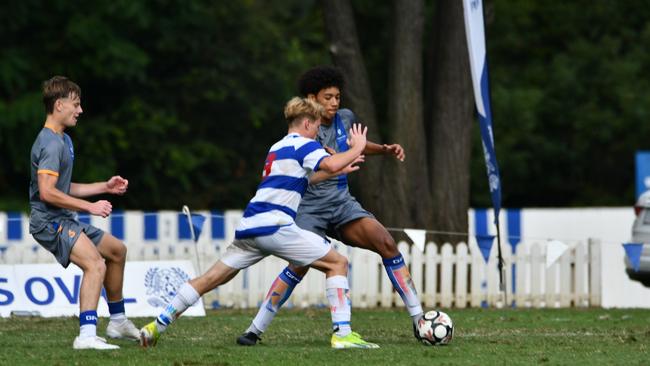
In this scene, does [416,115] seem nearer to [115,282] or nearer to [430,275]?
[430,275]

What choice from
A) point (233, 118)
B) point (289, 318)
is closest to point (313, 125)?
point (289, 318)

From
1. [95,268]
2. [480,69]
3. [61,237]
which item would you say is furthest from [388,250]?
[480,69]

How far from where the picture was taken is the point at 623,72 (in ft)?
114

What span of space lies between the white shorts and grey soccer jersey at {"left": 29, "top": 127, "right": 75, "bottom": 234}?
115 centimetres

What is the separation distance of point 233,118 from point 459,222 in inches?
656

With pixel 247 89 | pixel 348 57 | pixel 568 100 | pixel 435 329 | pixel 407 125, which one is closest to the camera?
pixel 435 329

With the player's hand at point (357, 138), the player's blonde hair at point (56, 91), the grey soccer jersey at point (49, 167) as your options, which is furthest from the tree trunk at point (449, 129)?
the grey soccer jersey at point (49, 167)

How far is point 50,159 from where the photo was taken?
8.45 m

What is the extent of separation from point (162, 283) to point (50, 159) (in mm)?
5074

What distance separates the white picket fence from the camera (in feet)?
50.3

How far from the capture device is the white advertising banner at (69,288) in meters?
12.8

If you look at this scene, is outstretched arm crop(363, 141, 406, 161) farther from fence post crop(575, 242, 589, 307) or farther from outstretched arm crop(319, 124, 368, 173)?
fence post crop(575, 242, 589, 307)

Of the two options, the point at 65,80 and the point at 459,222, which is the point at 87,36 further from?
the point at 65,80

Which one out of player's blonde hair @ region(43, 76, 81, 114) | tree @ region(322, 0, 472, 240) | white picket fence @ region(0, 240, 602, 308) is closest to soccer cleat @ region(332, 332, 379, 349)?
player's blonde hair @ region(43, 76, 81, 114)
